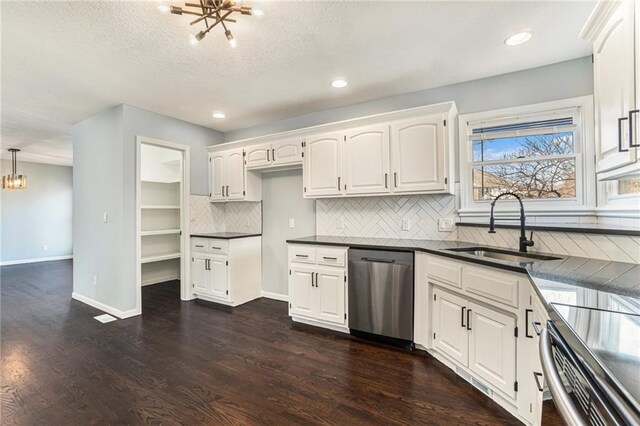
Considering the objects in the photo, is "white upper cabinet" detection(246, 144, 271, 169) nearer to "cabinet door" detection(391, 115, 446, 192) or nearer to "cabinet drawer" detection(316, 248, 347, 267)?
"cabinet drawer" detection(316, 248, 347, 267)

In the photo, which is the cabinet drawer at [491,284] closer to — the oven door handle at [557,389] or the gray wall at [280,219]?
the oven door handle at [557,389]

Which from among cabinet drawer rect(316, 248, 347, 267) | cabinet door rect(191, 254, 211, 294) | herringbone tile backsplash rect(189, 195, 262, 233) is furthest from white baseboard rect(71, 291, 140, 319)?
cabinet drawer rect(316, 248, 347, 267)

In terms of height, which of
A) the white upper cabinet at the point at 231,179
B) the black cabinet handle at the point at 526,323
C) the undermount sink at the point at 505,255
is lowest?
the black cabinet handle at the point at 526,323

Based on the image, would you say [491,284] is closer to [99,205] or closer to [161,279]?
[99,205]

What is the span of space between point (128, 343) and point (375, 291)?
8.10 feet

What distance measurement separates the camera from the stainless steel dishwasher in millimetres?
2516

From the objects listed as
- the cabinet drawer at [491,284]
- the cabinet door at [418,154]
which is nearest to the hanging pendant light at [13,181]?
the cabinet door at [418,154]

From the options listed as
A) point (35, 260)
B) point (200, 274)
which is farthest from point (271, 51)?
point (35, 260)

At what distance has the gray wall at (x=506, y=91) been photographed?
8.04ft

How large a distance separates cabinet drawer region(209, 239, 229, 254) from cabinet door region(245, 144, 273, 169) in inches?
43.8

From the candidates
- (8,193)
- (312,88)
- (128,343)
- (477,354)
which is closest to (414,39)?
(312,88)

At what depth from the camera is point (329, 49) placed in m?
2.30

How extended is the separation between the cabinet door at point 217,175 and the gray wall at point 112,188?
13cm

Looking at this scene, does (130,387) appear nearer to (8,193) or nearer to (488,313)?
(488,313)
